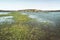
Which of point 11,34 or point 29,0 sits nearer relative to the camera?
point 11,34

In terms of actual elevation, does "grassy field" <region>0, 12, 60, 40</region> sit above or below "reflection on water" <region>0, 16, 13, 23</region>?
below

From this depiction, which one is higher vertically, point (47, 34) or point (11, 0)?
point (11, 0)

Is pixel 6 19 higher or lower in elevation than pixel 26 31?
higher

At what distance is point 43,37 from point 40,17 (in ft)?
0.81

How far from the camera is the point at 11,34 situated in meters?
1.37

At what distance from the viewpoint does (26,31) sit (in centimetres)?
140

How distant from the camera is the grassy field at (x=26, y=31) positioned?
1.38 metres

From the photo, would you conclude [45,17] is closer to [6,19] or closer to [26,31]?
[26,31]

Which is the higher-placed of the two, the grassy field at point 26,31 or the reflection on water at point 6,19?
the reflection on water at point 6,19

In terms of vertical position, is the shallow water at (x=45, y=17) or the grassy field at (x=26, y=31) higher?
the shallow water at (x=45, y=17)

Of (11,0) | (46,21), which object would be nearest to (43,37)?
(46,21)

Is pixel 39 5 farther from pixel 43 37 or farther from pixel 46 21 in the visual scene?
pixel 43 37

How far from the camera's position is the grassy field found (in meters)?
1.38

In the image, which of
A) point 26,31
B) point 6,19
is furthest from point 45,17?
point 6,19
